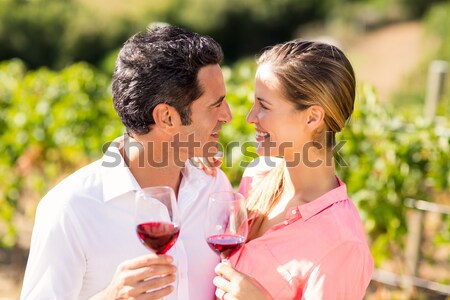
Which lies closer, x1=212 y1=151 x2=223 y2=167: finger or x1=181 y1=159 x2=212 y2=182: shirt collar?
x1=181 y1=159 x2=212 y2=182: shirt collar

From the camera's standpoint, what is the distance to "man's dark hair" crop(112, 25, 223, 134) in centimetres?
251

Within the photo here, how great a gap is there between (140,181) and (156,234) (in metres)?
0.52

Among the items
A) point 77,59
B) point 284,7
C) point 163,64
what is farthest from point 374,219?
point 284,7

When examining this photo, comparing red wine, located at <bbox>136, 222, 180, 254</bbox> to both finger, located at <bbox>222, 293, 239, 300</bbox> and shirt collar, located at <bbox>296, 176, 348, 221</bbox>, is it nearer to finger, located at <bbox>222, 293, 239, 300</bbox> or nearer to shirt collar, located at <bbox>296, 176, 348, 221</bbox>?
finger, located at <bbox>222, 293, 239, 300</bbox>

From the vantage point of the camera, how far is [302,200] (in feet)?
8.48

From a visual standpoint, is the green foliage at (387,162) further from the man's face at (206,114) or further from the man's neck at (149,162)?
the man's neck at (149,162)

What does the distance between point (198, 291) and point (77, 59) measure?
2437 centimetres

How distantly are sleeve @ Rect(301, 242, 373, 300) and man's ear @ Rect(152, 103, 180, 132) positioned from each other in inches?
30.4

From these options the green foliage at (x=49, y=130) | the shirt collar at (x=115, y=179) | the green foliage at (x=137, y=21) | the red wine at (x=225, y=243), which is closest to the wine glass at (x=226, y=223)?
the red wine at (x=225, y=243)

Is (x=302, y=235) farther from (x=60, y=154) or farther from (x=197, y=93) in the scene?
(x=60, y=154)

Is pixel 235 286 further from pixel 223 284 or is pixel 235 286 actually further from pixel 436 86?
pixel 436 86

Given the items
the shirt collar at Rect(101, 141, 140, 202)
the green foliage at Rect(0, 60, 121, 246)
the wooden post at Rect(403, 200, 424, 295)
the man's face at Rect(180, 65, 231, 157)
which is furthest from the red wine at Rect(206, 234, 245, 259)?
the green foliage at Rect(0, 60, 121, 246)

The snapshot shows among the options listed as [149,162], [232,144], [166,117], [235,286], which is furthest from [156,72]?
[232,144]

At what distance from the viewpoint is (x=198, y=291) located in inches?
102
